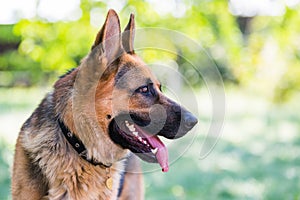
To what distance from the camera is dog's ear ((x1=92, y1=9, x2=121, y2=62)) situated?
10.5ft

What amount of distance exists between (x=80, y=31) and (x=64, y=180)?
266 centimetres

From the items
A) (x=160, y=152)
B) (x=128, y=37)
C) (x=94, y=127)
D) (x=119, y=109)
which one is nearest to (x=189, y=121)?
(x=160, y=152)

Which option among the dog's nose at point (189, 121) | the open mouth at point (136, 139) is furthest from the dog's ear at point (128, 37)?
the dog's nose at point (189, 121)

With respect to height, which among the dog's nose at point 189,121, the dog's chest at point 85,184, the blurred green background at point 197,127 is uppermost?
the blurred green background at point 197,127

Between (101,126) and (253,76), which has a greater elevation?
(253,76)

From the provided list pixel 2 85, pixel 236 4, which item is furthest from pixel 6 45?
pixel 236 4

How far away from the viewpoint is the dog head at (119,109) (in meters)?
3.35

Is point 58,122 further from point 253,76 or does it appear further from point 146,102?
point 253,76

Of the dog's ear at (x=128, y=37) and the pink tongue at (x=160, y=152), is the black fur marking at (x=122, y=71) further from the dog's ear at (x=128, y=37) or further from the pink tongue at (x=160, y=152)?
the pink tongue at (x=160, y=152)

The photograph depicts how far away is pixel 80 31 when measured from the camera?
5629 mm

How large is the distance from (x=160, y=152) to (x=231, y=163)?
4271 millimetres

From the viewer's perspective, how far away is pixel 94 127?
340 cm

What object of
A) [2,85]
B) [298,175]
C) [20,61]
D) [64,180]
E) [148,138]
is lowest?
[64,180]

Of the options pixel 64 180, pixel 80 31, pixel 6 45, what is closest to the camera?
pixel 64 180
